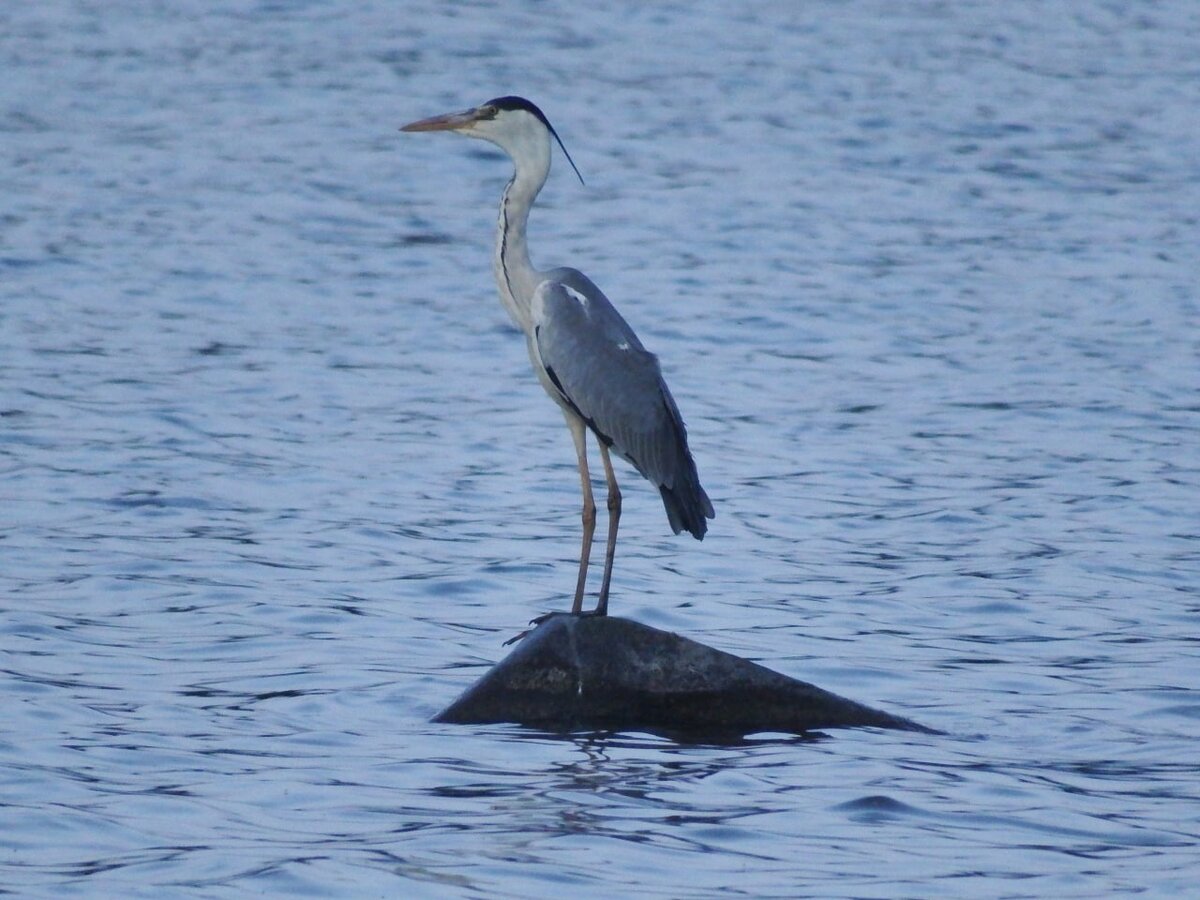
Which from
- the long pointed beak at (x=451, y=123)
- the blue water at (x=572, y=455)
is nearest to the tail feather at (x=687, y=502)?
the blue water at (x=572, y=455)

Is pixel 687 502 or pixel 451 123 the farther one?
pixel 451 123

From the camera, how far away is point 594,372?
30.2 ft

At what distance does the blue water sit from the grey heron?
117cm

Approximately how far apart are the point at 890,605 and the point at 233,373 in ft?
20.8

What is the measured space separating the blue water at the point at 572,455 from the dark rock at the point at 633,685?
0.50ft

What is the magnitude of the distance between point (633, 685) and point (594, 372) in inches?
54.8

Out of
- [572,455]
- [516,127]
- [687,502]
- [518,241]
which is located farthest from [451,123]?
[572,455]

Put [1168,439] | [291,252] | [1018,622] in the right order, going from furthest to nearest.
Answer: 1. [291,252]
2. [1168,439]
3. [1018,622]

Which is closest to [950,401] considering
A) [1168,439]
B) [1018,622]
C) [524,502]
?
[1168,439]

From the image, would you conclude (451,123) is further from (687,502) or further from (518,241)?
(687,502)

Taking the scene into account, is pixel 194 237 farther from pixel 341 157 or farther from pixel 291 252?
pixel 341 157

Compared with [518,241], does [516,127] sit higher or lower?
higher

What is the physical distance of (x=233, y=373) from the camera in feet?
51.7

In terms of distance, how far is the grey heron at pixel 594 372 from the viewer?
920 cm
